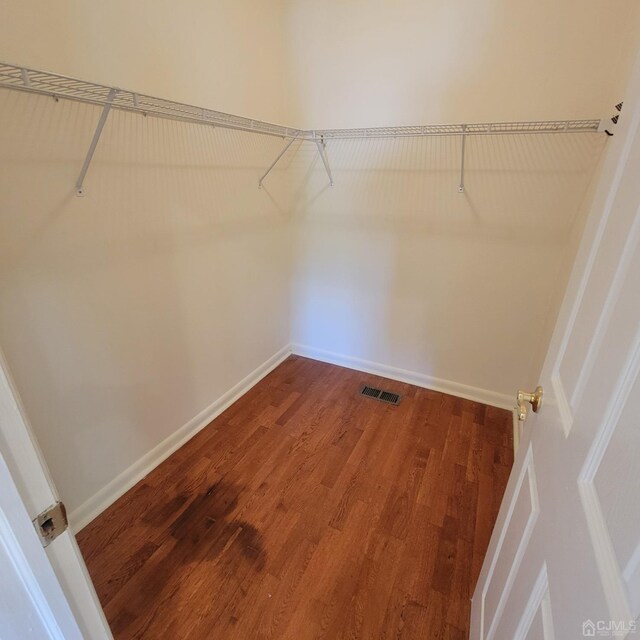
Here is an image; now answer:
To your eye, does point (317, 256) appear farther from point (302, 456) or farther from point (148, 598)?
point (148, 598)

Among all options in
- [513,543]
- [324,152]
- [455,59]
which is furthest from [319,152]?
[513,543]

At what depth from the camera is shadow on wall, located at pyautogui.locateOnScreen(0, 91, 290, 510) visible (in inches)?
46.2

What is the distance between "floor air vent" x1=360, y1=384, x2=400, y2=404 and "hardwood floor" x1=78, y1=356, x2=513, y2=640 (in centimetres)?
11

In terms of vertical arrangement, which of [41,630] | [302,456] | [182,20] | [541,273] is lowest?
[302,456]

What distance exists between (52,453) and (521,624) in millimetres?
1628

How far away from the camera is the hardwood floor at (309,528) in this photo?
4.10 ft

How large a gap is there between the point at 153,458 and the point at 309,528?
3.00 ft

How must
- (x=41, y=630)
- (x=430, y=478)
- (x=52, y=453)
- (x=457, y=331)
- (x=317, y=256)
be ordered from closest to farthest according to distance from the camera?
(x=41, y=630) → (x=52, y=453) → (x=430, y=478) → (x=457, y=331) → (x=317, y=256)

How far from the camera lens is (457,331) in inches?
92.3

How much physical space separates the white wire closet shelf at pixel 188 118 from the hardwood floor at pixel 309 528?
1.44 meters

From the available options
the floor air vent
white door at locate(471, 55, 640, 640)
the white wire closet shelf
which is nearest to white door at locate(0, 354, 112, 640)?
white door at locate(471, 55, 640, 640)

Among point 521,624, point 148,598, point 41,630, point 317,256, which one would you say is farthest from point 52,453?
point 317,256

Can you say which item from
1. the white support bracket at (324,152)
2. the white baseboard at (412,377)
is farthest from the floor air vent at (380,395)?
the white support bracket at (324,152)

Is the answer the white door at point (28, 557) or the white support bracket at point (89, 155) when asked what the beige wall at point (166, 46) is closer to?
the white support bracket at point (89, 155)
